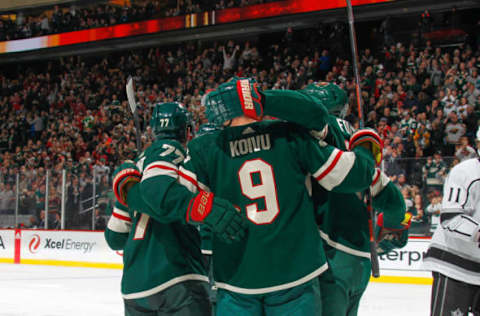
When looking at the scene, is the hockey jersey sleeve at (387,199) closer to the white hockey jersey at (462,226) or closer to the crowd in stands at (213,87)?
the white hockey jersey at (462,226)

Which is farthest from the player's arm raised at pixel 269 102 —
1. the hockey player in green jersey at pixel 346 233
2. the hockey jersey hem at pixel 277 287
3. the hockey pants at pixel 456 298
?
the hockey pants at pixel 456 298

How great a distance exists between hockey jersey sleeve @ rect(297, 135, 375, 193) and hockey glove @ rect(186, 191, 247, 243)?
1.00ft

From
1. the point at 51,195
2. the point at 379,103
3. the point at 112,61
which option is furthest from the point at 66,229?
the point at 112,61

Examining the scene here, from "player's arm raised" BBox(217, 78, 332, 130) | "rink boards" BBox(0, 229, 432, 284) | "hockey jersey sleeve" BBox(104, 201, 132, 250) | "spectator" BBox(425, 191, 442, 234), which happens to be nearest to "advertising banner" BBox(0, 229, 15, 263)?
"rink boards" BBox(0, 229, 432, 284)

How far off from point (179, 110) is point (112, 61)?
63.5 ft

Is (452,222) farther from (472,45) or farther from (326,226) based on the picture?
(472,45)

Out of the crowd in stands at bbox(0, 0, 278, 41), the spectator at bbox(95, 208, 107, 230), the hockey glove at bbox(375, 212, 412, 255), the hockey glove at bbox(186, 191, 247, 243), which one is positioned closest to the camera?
the hockey glove at bbox(186, 191, 247, 243)

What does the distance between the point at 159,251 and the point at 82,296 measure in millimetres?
4918

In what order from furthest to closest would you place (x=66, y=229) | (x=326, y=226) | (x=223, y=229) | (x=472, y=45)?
(x=472, y=45) → (x=66, y=229) → (x=326, y=226) → (x=223, y=229)

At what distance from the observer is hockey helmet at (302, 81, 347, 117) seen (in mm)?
2662

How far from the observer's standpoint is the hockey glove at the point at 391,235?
2799 mm

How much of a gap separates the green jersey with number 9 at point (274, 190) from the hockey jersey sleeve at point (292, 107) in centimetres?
5

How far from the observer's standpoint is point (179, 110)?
8.75 feet

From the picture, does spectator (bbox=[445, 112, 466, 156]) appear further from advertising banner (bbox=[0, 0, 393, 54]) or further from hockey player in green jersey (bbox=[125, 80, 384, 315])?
hockey player in green jersey (bbox=[125, 80, 384, 315])
